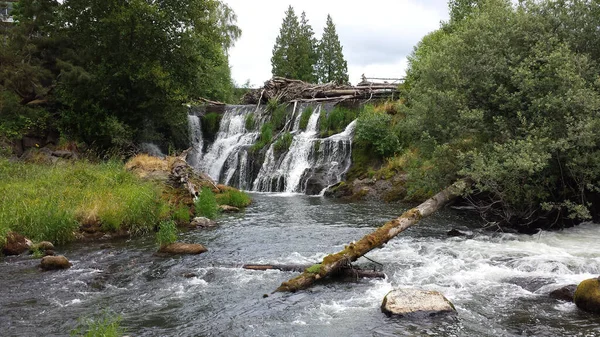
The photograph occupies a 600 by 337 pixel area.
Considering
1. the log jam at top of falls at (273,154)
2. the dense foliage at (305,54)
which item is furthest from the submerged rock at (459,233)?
the dense foliage at (305,54)

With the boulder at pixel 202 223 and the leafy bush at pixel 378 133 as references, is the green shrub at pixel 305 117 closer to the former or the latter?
the leafy bush at pixel 378 133

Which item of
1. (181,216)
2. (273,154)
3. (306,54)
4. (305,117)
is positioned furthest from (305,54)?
(181,216)

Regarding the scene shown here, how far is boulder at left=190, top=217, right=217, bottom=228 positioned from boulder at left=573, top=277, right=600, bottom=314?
10514 millimetres

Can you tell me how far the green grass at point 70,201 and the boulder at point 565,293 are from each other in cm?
1060

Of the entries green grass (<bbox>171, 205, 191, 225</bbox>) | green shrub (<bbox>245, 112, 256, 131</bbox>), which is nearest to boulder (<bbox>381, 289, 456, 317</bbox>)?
green grass (<bbox>171, 205, 191, 225</bbox>)

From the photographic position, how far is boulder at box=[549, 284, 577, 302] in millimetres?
7980

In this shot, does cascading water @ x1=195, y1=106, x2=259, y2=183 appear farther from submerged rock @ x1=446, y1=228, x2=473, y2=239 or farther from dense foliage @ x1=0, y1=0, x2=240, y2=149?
submerged rock @ x1=446, y1=228, x2=473, y2=239

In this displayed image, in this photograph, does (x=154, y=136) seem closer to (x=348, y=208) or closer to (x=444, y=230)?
(x=348, y=208)

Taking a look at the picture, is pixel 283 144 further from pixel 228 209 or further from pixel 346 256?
pixel 346 256

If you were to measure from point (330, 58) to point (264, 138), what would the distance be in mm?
37741

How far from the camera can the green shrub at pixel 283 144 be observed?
28.3 meters

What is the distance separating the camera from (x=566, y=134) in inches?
488

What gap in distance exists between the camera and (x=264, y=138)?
29.9 meters

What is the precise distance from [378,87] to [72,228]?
2363 cm
